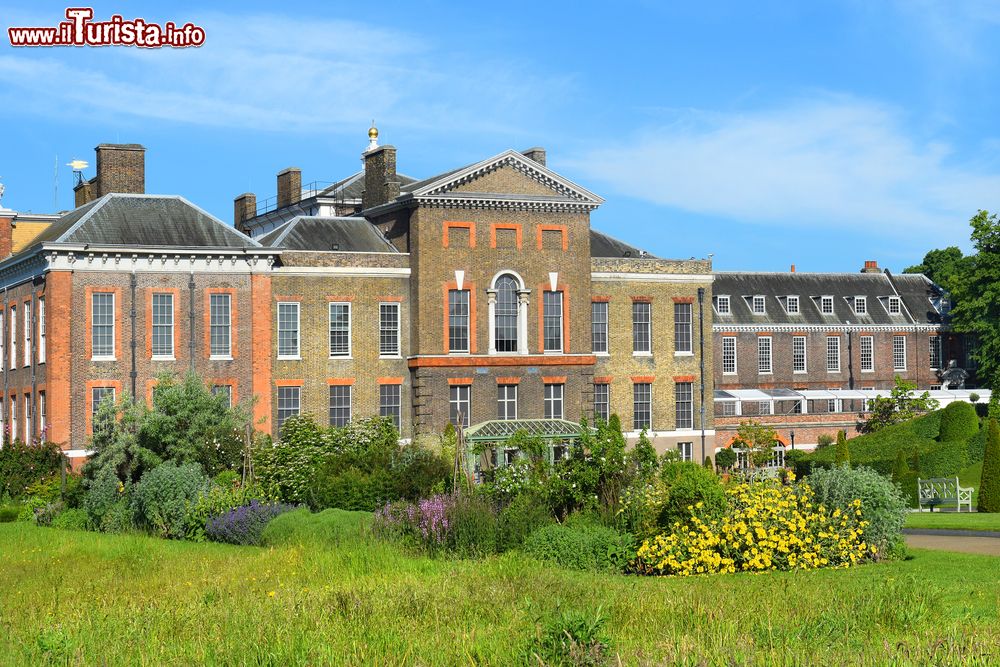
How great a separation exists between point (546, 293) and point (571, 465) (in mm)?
28094

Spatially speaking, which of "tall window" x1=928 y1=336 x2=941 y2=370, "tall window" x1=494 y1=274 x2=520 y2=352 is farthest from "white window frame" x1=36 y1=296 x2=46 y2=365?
"tall window" x1=928 y1=336 x2=941 y2=370

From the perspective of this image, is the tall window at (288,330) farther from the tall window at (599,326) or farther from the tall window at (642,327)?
the tall window at (642,327)

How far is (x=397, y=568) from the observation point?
20.2 m

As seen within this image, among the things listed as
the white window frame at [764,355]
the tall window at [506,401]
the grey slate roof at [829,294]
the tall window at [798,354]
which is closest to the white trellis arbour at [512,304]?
the tall window at [506,401]

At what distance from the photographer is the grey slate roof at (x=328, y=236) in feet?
169

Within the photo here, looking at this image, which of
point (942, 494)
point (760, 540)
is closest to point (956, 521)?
point (760, 540)

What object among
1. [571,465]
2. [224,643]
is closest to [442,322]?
[571,465]

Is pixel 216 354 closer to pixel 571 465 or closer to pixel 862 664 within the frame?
pixel 571 465

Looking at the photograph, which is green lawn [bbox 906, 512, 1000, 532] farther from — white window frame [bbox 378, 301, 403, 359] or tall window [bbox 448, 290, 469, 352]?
white window frame [bbox 378, 301, 403, 359]

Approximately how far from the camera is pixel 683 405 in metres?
56.9

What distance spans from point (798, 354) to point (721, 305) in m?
5.67

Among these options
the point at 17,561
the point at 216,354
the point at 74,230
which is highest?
the point at 74,230

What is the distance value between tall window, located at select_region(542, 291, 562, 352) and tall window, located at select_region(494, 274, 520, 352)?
122 centimetres

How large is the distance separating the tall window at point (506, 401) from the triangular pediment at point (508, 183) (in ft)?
23.8
